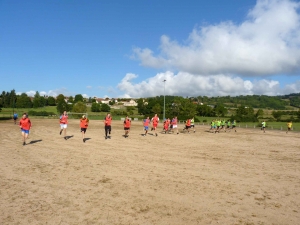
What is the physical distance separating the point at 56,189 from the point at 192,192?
3.60m

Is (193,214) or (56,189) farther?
(56,189)

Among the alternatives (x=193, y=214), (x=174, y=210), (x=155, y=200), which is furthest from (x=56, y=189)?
(x=193, y=214)

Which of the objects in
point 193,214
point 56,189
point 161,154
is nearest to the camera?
point 193,214

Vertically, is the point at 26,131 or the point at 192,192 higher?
the point at 26,131

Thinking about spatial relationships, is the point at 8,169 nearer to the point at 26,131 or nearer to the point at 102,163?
the point at 102,163

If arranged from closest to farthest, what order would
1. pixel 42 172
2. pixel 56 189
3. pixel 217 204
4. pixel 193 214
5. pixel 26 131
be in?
pixel 193 214
pixel 217 204
pixel 56 189
pixel 42 172
pixel 26 131

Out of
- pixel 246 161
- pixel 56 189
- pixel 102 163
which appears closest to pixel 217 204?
pixel 56 189

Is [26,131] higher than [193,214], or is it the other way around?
[26,131]

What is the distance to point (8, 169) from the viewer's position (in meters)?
8.91

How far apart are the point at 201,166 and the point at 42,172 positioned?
5.79 m

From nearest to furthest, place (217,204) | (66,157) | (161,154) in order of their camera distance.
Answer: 1. (217,204)
2. (66,157)
3. (161,154)

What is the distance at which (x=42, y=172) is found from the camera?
863 cm

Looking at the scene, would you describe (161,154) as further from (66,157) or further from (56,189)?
(56,189)

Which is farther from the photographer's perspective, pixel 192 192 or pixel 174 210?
pixel 192 192
